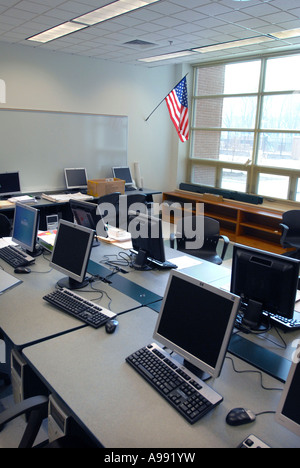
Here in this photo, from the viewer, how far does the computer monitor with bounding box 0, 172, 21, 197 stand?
17.2 ft

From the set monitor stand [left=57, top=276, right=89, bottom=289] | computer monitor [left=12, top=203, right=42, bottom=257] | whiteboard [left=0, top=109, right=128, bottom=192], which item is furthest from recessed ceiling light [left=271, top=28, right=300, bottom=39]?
monitor stand [left=57, top=276, right=89, bottom=289]

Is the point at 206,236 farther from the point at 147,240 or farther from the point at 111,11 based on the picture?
the point at 111,11

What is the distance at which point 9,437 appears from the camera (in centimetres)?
204

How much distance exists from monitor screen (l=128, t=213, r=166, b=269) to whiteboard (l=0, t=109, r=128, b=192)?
3.20 metres

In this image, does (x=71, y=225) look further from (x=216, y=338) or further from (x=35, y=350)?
(x=216, y=338)

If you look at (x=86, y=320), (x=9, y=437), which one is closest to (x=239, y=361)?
(x=86, y=320)

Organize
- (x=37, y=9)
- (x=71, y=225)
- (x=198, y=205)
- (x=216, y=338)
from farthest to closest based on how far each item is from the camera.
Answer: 1. (x=198, y=205)
2. (x=37, y=9)
3. (x=71, y=225)
4. (x=216, y=338)

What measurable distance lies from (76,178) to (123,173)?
0.94m

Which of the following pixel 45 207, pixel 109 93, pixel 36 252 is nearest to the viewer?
pixel 36 252

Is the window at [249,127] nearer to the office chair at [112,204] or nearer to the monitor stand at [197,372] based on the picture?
the office chair at [112,204]

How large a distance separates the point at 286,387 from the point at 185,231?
2.80 meters

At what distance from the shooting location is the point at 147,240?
2.92 metres

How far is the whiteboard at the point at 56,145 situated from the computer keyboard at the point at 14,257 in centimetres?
255

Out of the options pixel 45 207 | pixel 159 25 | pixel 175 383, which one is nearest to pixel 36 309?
pixel 175 383
